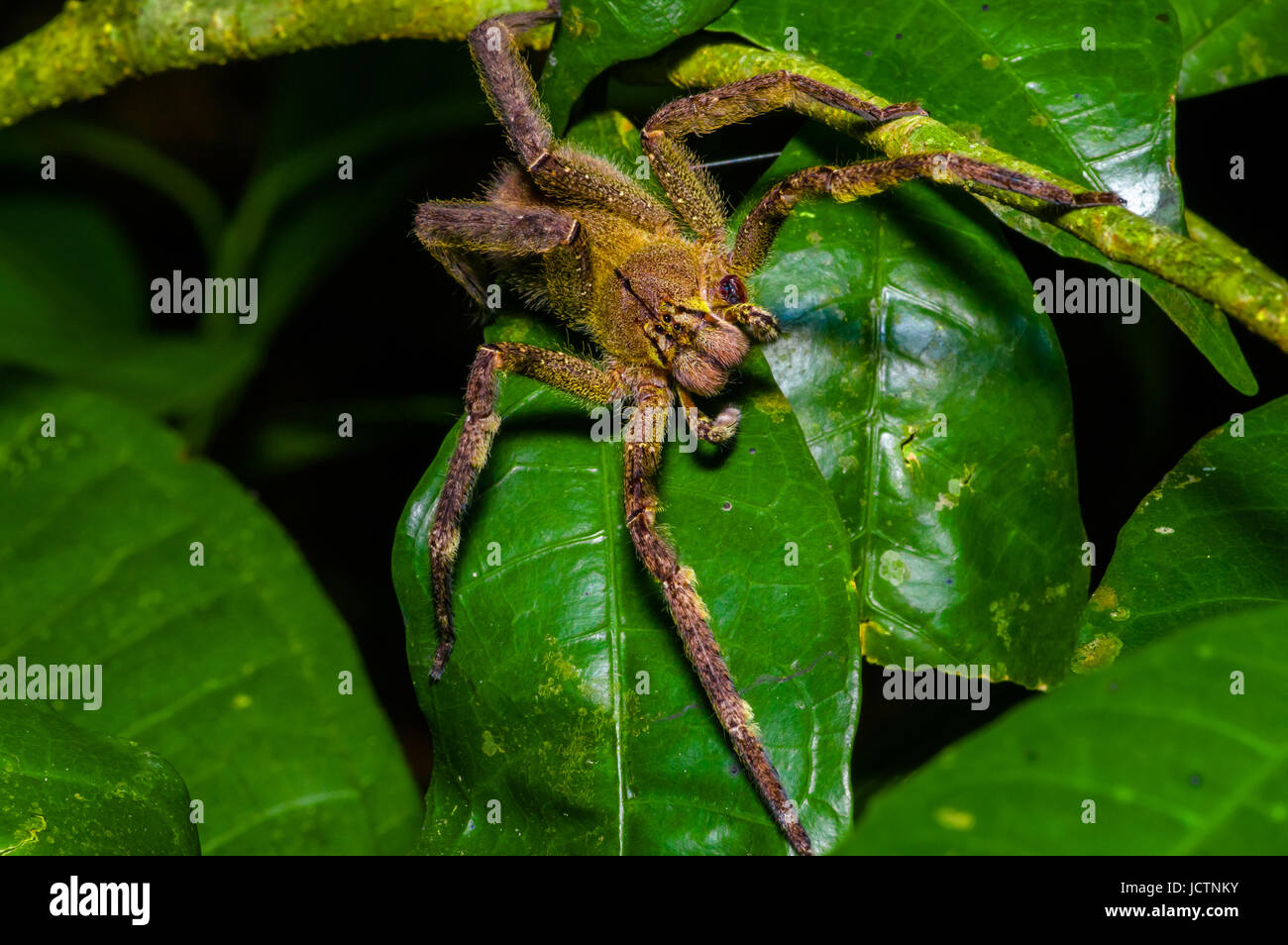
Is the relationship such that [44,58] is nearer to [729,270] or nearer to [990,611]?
[729,270]

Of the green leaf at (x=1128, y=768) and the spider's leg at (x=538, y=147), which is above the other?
the spider's leg at (x=538, y=147)

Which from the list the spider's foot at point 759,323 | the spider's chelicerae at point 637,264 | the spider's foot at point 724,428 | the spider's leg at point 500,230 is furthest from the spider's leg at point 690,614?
the spider's leg at point 500,230

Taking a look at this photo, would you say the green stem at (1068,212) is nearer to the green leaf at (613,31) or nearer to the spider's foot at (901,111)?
the spider's foot at (901,111)

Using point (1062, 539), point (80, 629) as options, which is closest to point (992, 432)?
point (1062, 539)

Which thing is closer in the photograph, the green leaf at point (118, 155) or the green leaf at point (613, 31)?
the green leaf at point (613, 31)

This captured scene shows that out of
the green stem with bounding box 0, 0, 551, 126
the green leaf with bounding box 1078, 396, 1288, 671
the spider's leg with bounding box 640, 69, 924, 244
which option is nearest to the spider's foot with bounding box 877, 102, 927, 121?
the spider's leg with bounding box 640, 69, 924, 244

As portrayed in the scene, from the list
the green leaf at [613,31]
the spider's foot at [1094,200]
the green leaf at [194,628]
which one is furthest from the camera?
the green leaf at [194,628]

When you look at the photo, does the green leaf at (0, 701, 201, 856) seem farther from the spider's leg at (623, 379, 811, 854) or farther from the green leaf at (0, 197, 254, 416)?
the green leaf at (0, 197, 254, 416)
